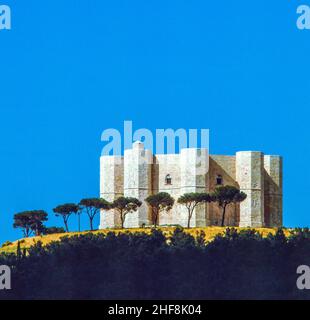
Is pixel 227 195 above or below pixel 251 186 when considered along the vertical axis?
below

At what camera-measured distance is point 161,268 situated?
90938mm

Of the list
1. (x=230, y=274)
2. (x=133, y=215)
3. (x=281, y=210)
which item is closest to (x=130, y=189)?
(x=133, y=215)

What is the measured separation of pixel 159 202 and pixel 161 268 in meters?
24.5

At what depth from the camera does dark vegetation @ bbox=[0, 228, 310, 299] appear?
3418 inches

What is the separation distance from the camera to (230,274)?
89.3m

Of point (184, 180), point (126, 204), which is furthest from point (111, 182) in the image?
point (184, 180)

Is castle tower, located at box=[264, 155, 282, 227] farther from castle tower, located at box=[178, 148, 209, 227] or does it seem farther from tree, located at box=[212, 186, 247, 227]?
castle tower, located at box=[178, 148, 209, 227]

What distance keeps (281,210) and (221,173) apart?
6121mm

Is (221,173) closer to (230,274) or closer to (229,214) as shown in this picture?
(229,214)

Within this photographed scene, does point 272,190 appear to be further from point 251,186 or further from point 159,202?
point 159,202

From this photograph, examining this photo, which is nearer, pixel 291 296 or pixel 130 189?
pixel 291 296

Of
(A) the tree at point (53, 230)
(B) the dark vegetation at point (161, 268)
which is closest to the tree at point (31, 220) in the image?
(A) the tree at point (53, 230)

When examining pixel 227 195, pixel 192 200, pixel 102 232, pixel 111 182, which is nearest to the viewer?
pixel 102 232

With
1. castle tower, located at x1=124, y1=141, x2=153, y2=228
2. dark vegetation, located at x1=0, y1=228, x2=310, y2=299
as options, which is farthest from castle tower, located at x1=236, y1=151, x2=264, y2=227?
dark vegetation, located at x1=0, y1=228, x2=310, y2=299
